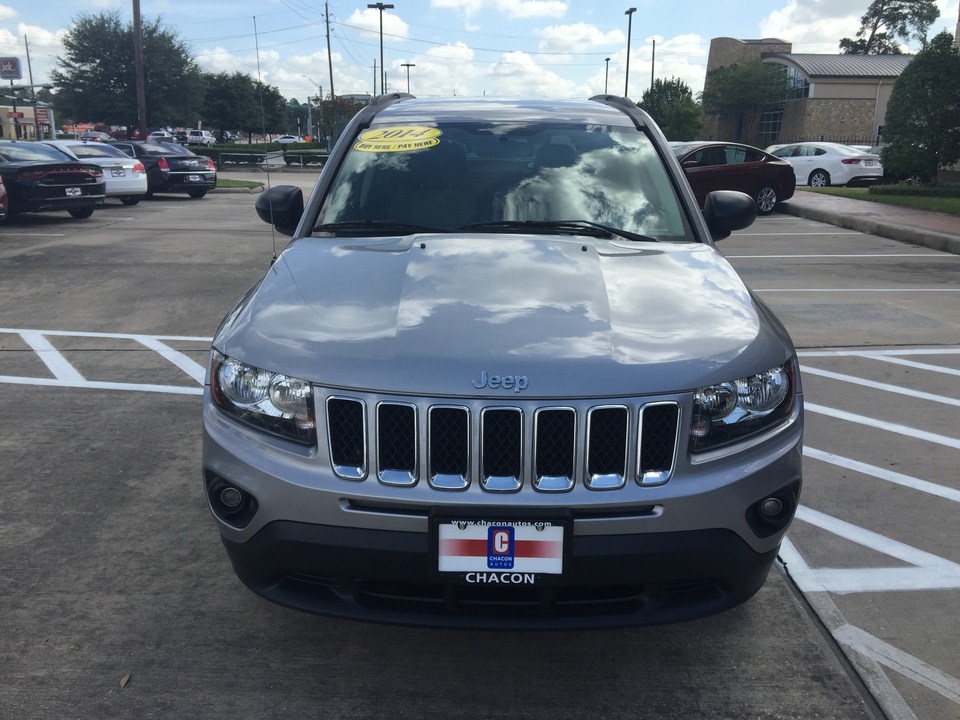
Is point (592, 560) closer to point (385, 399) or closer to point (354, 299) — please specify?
point (385, 399)

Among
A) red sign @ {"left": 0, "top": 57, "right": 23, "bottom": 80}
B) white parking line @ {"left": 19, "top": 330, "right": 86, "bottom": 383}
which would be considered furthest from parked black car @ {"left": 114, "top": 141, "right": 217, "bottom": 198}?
red sign @ {"left": 0, "top": 57, "right": 23, "bottom": 80}

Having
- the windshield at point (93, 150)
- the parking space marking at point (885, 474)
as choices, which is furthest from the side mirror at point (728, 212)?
the windshield at point (93, 150)

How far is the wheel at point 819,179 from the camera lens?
25.8m

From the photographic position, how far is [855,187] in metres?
25.7

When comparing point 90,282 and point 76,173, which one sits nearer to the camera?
point 90,282

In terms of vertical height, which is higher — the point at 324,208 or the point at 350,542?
the point at 324,208

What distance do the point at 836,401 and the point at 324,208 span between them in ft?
11.7

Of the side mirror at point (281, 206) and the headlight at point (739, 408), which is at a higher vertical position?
the side mirror at point (281, 206)

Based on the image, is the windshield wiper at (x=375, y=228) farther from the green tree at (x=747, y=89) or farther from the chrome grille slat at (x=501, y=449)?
the green tree at (x=747, y=89)

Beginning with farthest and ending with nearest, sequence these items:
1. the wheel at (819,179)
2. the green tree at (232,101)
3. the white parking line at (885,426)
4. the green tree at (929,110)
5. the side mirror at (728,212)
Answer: the green tree at (232,101) → the wheel at (819,179) → the green tree at (929,110) → the white parking line at (885,426) → the side mirror at (728,212)

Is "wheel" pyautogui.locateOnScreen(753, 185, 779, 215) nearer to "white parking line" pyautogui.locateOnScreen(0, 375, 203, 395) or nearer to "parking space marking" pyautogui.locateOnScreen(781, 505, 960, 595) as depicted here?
"white parking line" pyautogui.locateOnScreen(0, 375, 203, 395)

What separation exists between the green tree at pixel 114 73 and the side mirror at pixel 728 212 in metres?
46.2

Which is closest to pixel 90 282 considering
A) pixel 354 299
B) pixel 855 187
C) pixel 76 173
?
pixel 76 173

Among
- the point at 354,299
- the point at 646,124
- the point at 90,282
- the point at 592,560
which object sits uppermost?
the point at 646,124
